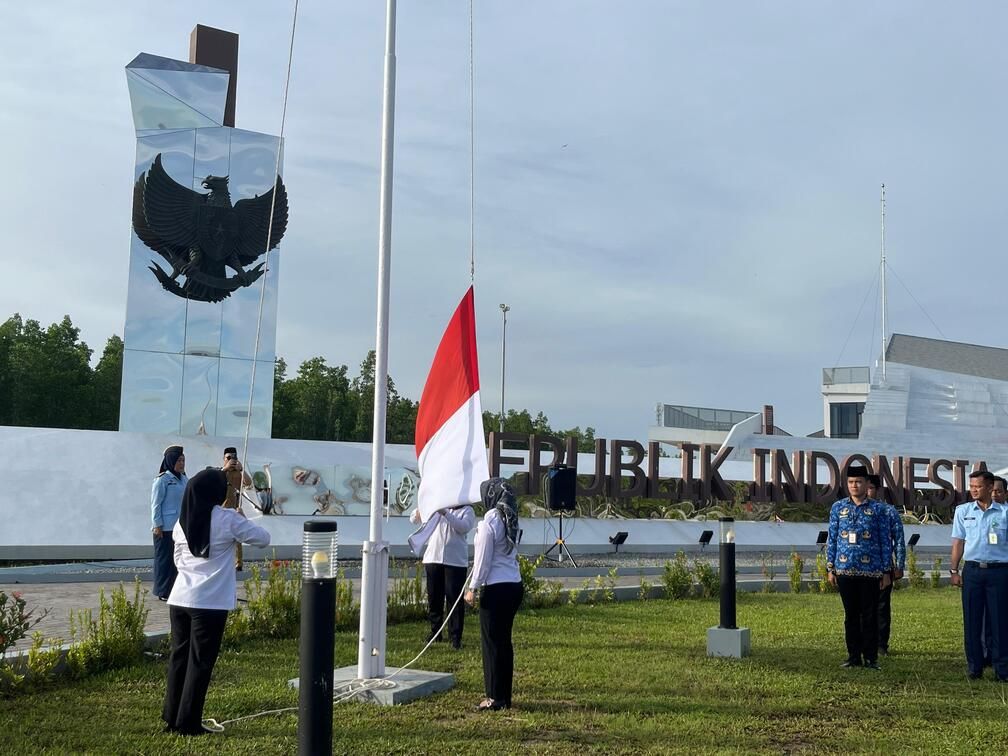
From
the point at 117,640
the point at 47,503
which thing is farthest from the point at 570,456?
the point at 117,640

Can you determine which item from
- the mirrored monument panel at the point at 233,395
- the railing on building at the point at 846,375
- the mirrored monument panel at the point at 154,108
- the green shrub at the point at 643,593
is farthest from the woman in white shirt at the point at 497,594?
the railing on building at the point at 846,375

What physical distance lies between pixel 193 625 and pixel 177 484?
3996 millimetres

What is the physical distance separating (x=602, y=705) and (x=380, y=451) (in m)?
2.33

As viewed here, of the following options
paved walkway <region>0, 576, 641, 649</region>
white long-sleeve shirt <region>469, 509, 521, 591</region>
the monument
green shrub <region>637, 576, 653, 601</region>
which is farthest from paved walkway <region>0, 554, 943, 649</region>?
the monument

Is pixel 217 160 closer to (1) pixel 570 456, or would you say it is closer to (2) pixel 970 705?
(1) pixel 570 456

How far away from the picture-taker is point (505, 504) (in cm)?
641

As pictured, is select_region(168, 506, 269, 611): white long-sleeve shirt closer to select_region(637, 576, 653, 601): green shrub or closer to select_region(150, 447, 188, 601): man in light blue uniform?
select_region(150, 447, 188, 601): man in light blue uniform

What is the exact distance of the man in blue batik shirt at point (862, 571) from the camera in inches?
315

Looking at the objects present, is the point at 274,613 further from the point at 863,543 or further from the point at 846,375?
the point at 846,375

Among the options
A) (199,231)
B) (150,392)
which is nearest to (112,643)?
(150,392)

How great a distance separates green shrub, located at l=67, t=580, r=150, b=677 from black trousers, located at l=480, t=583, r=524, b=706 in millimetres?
2749

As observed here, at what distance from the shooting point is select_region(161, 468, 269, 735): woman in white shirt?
18.4ft

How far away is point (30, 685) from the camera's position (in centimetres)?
655

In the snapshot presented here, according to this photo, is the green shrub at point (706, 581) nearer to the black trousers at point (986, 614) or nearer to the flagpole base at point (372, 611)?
the black trousers at point (986, 614)
